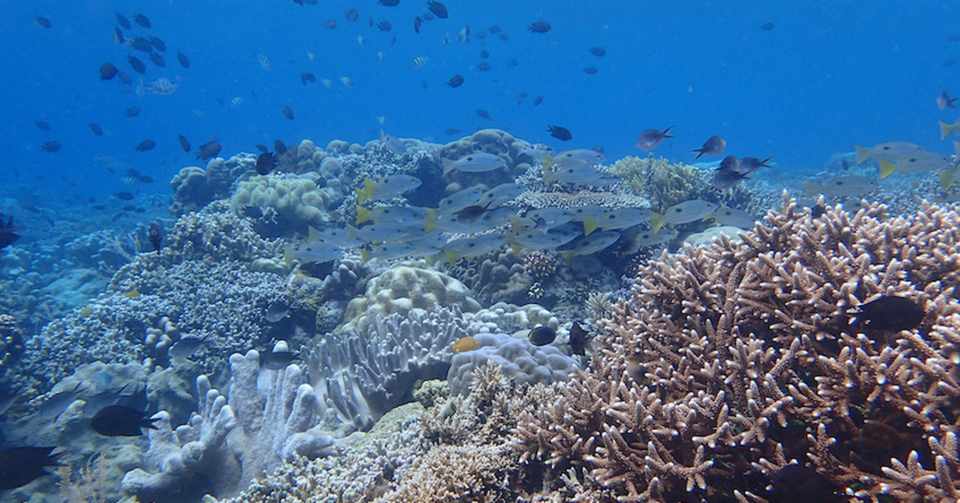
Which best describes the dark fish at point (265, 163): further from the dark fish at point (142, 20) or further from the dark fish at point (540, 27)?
the dark fish at point (142, 20)

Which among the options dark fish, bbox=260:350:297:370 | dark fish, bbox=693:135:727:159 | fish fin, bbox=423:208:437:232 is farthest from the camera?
dark fish, bbox=693:135:727:159

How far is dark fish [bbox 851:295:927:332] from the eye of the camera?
10.0 ft

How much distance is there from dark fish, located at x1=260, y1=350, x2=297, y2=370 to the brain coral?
5.71 m

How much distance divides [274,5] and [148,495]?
142 metres

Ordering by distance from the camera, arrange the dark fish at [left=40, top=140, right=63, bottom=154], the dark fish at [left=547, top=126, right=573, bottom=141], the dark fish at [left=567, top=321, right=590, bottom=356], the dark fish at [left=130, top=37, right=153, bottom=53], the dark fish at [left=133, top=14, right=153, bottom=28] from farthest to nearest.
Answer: the dark fish at [left=40, top=140, right=63, bottom=154] → the dark fish at [left=133, top=14, right=153, bottom=28] → the dark fish at [left=130, top=37, right=153, bottom=53] → the dark fish at [left=547, top=126, right=573, bottom=141] → the dark fish at [left=567, top=321, right=590, bottom=356]

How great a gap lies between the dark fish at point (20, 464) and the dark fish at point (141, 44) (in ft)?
56.4

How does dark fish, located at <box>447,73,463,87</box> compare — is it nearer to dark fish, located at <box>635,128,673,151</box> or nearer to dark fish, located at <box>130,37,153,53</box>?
dark fish, located at <box>635,128,673,151</box>

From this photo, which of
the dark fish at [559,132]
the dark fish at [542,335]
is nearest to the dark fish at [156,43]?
the dark fish at [559,132]

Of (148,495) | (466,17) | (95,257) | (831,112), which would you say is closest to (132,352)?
(148,495)

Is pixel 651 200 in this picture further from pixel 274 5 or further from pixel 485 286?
pixel 274 5

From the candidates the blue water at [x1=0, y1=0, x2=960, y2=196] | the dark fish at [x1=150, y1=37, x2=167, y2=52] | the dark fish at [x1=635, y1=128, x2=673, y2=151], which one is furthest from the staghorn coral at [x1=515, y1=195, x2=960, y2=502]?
the blue water at [x1=0, y1=0, x2=960, y2=196]

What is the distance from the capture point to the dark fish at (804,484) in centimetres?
270

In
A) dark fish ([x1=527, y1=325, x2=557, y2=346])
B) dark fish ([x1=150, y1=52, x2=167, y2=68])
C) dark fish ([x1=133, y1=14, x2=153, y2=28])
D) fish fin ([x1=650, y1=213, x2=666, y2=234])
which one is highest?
dark fish ([x1=133, y1=14, x2=153, y2=28])

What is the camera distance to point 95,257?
18.4 metres
